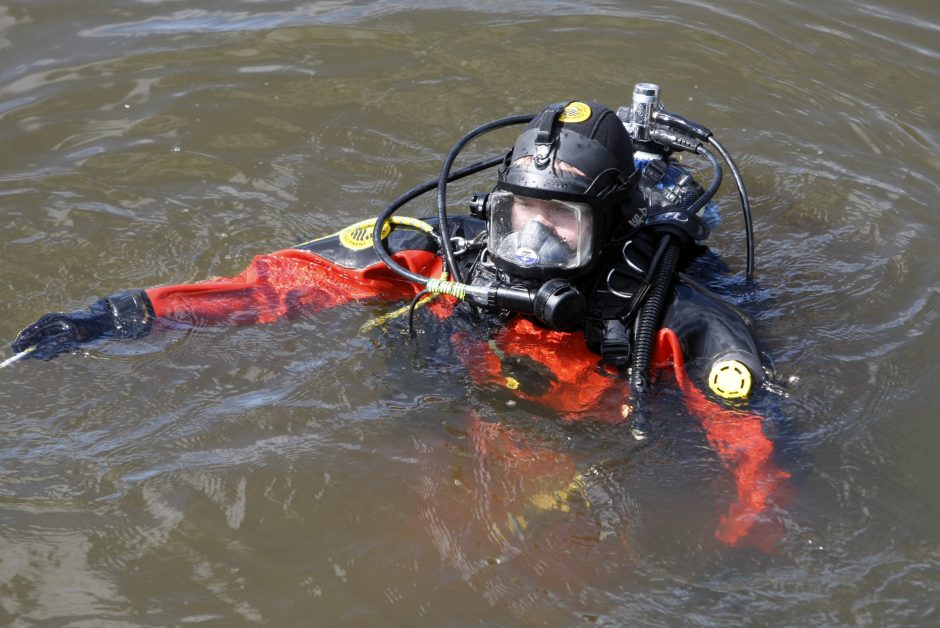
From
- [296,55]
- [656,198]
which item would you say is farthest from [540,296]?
[296,55]

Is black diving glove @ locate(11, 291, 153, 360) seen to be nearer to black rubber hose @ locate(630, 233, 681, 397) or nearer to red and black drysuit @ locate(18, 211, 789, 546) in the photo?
red and black drysuit @ locate(18, 211, 789, 546)

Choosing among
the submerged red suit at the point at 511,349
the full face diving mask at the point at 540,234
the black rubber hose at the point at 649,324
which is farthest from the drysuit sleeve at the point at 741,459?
the full face diving mask at the point at 540,234

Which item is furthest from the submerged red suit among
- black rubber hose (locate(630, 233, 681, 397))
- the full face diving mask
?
the full face diving mask

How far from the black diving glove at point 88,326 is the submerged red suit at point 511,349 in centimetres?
6

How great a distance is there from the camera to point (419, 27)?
6.13 m

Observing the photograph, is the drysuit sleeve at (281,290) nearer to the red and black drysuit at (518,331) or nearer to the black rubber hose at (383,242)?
the red and black drysuit at (518,331)

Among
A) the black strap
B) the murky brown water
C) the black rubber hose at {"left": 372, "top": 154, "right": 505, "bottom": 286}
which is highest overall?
the black strap

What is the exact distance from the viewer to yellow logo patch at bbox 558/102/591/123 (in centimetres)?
328

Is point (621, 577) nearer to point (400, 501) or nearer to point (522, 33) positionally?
point (400, 501)

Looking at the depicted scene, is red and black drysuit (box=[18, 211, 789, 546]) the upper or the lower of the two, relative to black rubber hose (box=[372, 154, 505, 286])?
lower

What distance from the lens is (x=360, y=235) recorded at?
3.76 metres

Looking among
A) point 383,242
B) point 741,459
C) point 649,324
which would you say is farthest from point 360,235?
point 741,459

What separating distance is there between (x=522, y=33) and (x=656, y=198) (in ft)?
8.82

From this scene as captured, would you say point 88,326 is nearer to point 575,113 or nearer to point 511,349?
point 511,349
